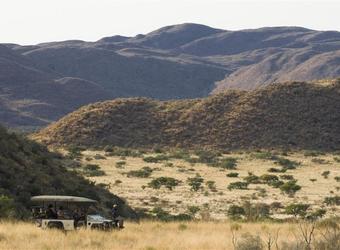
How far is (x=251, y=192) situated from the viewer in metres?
43.3

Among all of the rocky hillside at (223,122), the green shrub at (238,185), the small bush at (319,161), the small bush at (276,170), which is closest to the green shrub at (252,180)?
the green shrub at (238,185)

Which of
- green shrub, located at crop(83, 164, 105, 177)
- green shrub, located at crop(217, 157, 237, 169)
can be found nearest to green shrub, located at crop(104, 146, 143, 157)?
green shrub, located at crop(217, 157, 237, 169)

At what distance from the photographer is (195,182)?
48656 mm

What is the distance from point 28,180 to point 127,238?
975cm

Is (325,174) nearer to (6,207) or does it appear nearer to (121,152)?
(121,152)

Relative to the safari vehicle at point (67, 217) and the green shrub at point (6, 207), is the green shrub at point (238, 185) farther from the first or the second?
the safari vehicle at point (67, 217)

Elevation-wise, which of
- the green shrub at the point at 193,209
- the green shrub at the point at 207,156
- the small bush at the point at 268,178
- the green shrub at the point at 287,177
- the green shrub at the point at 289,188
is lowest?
the green shrub at the point at 207,156

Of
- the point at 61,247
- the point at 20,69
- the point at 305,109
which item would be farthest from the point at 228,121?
the point at 20,69

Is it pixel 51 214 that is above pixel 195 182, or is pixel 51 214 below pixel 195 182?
above

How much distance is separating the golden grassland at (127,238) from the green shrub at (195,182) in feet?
73.1

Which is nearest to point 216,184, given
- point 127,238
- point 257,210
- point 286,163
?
point 257,210

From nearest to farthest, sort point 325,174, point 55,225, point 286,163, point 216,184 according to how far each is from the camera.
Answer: point 55,225 < point 216,184 < point 325,174 < point 286,163

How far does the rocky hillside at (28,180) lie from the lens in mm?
25314

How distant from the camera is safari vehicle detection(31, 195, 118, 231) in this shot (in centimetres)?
1970
